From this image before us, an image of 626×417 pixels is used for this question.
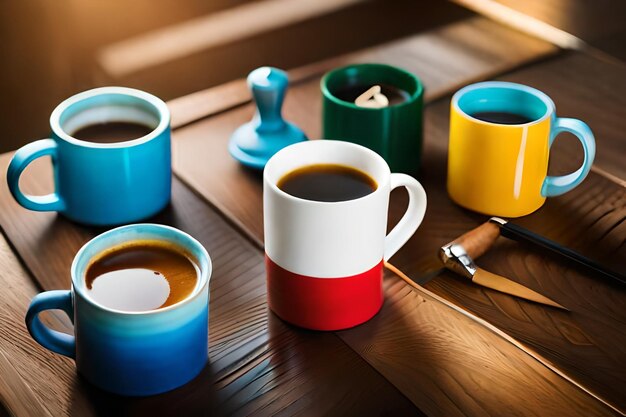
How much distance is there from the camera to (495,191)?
1.00 m

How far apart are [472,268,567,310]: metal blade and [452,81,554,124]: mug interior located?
0.20 metres

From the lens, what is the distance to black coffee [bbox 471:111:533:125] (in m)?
1.01

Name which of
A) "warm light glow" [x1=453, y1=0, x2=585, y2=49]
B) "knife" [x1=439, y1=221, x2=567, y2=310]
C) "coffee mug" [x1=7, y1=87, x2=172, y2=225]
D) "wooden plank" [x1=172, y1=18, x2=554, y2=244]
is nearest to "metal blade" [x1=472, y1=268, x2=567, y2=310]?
"knife" [x1=439, y1=221, x2=567, y2=310]

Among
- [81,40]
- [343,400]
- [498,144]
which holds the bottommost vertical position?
[81,40]

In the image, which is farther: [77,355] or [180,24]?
[180,24]

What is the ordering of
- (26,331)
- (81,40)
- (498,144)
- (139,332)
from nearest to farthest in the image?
(139,332)
(26,331)
(498,144)
(81,40)

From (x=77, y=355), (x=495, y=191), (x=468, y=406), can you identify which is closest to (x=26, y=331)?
(x=77, y=355)

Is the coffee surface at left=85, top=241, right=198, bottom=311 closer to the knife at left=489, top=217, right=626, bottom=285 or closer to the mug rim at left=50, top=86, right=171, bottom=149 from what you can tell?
the mug rim at left=50, top=86, right=171, bottom=149

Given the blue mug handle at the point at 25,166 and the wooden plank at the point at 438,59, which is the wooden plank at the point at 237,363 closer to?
the blue mug handle at the point at 25,166

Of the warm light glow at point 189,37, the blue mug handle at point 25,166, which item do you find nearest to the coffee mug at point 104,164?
the blue mug handle at point 25,166

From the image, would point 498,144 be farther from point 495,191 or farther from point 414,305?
point 414,305

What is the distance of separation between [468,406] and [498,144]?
33cm

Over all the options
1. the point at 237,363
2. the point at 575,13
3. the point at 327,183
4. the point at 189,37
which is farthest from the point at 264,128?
the point at 189,37

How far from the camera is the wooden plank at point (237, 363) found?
2.52ft
